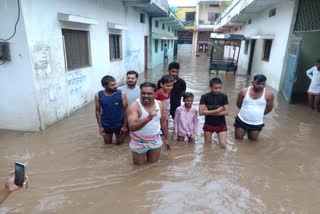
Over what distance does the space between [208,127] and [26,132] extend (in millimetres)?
3839

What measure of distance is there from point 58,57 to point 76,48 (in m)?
1.03

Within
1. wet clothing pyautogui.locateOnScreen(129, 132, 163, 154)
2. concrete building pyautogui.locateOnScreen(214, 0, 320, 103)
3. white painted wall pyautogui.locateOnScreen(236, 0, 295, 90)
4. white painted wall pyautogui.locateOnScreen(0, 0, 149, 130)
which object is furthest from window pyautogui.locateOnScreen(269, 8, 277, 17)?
wet clothing pyautogui.locateOnScreen(129, 132, 163, 154)

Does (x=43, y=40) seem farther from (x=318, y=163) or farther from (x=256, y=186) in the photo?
(x=318, y=163)

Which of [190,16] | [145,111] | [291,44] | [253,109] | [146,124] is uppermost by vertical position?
[190,16]

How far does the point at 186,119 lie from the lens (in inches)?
171

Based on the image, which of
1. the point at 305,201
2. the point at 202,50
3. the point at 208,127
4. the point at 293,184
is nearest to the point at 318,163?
the point at 293,184

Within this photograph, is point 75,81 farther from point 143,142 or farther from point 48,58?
point 143,142

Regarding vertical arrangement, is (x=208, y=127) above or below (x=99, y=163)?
above

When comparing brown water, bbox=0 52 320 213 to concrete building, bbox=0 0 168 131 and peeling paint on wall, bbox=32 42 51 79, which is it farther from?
peeling paint on wall, bbox=32 42 51 79

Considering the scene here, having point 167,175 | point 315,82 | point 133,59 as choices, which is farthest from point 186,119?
point 133,59

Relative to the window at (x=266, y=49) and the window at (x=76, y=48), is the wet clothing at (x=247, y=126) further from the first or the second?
the window at (x=266, y=49)

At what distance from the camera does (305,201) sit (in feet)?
9.89

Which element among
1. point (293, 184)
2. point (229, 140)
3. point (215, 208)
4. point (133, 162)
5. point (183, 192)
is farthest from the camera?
point (229, 140)

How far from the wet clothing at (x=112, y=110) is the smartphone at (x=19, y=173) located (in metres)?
2.31
